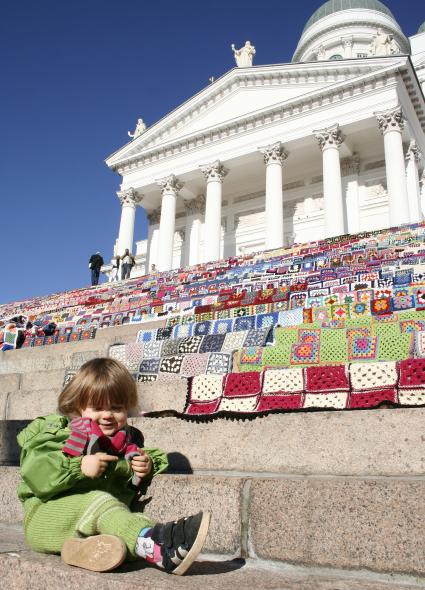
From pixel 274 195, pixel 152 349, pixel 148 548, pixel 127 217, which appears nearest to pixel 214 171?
pixel 274 195

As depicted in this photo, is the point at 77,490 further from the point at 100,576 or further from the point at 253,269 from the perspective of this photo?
the point at 253,269

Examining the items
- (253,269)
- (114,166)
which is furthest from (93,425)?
(114,166)

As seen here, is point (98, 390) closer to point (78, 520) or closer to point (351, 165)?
point (78, 520)

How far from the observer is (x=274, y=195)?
25.1 meters

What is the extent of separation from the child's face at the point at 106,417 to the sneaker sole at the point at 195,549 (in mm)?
796

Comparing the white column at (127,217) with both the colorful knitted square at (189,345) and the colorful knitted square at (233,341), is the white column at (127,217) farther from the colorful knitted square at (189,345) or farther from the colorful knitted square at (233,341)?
the colorful knitted square at (233,341)

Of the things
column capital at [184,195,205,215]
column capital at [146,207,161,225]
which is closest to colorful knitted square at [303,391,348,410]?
column capital at [184,195,205,215]

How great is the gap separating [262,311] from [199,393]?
15.0 ft

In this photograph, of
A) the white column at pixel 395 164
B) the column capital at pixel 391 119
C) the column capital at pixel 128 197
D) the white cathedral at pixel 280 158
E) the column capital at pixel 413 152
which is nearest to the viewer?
the white column at pixel 395 164

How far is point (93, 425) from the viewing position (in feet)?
8.13

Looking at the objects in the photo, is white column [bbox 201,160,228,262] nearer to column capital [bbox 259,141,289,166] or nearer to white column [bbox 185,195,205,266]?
column capital [bbox 259,141,289,166]

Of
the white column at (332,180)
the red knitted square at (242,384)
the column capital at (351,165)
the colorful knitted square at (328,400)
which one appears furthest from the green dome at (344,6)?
the colorful knitted square at (328,400)

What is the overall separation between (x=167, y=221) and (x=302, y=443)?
25.9 metres

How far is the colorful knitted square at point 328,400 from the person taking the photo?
3357 mm
